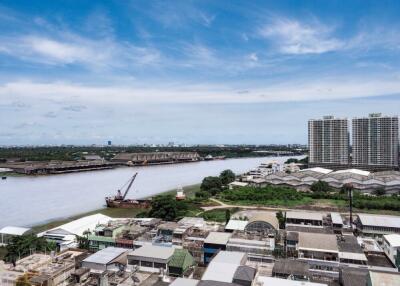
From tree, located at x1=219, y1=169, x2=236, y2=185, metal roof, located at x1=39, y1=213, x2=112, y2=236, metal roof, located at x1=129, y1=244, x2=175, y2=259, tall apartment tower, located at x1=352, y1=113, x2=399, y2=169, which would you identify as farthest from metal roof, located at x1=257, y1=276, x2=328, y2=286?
tall apartment tower, located at x1=352, y1=113, x2=399, y2=169

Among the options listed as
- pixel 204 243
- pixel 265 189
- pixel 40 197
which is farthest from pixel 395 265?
pixel 40 197

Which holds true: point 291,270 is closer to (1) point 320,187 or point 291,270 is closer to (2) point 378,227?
(2) point 378,227

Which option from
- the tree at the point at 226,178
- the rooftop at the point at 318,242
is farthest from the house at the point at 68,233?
the tree at the point at 226,178

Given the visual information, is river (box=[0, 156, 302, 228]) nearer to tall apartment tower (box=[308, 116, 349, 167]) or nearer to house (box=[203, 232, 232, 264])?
house (box=[203, 232, 232, 264])

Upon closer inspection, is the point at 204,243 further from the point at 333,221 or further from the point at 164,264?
the point at 333,221

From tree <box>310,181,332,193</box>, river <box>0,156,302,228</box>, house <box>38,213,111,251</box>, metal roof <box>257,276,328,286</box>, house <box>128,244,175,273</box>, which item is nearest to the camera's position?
metal roof <box>257,276,328,286</box>

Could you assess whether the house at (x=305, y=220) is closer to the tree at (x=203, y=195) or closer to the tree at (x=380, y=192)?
the tree at (x=203, y=195)
